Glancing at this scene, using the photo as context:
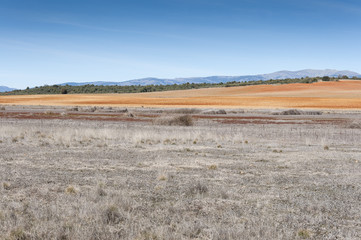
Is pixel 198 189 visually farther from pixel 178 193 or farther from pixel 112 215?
pixel 112 215

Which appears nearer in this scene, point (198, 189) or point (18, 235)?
point (18, 235)

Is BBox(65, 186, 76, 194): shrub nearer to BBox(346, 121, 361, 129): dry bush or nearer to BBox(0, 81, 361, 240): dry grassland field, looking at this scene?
BBox(0, 81, 361, 240): dry grassland field

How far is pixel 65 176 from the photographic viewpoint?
13.0m

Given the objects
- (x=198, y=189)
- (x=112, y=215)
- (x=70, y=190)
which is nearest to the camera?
(x=112, y=215)

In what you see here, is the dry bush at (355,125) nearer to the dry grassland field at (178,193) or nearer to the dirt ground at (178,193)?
the dry grassland field at (178,193)

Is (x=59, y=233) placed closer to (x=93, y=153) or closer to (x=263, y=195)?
(x=263, y=195)

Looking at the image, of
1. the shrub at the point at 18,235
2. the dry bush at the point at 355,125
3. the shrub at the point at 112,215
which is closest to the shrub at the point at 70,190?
the shrub at the point at 112,215

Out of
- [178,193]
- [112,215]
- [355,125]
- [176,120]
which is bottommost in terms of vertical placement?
[355,125]

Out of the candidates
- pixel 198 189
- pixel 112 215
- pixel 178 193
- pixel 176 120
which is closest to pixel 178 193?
pixel 178 193

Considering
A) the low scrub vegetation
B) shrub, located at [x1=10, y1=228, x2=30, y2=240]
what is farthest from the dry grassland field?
the low scrub vegetation

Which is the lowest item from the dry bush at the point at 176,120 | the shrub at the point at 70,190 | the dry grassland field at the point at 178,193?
the dry bush at the point at 176,120

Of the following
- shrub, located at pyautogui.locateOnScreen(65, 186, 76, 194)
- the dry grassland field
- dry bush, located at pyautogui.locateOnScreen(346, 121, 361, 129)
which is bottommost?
dry bush, located at pyautogui.locateOnScreen(346, 121, 361, 129)

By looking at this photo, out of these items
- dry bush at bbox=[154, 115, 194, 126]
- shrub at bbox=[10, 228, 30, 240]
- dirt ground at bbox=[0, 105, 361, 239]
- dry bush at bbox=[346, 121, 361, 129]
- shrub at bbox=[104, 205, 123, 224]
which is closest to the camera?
shrub at bbox=[10, 228, 30, 240]

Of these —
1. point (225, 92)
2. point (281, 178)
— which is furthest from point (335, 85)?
point (281, 178)
